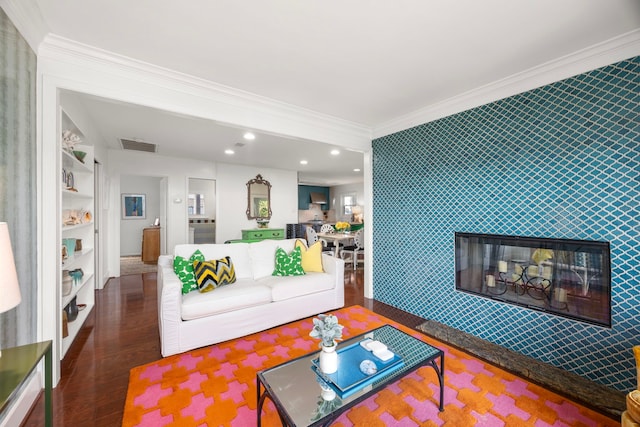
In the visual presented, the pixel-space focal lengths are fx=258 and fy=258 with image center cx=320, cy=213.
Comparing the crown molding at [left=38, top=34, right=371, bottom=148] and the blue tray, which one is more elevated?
the crown molding at [left=38, top=34, right=371, bottom=148]

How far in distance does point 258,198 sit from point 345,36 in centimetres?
556

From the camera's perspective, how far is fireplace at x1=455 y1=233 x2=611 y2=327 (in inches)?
83.9

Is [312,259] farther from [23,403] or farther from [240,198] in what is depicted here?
[240,198]

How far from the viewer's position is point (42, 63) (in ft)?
6.43

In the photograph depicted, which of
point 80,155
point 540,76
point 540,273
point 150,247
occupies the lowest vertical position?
point 150,247

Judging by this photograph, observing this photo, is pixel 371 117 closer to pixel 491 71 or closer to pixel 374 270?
pixel 491 71

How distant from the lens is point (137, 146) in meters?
4.90

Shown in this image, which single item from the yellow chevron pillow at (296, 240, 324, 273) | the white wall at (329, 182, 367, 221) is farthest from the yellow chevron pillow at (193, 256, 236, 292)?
the white wall at (329, 182, 367, 221)

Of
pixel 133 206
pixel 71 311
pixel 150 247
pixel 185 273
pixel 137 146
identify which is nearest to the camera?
pixel 185 273

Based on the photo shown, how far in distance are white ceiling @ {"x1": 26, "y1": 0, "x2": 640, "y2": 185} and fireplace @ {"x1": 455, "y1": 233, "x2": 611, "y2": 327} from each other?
1626mm

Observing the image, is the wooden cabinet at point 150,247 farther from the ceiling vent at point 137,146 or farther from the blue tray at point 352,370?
the blue tray at point 352,370

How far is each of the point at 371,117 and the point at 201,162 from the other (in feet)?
14.4

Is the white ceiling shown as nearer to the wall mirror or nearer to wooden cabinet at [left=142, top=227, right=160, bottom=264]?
the wall mirror

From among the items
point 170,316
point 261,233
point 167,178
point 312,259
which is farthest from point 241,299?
point 167,178
